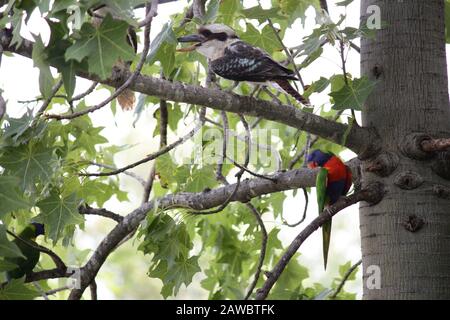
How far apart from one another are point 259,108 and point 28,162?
0.91m

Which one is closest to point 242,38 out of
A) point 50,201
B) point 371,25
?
point 371,25

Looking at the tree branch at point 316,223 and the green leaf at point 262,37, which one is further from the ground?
the green leaf at point 262,37

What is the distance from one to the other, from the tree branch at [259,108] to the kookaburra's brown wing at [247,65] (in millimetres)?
599

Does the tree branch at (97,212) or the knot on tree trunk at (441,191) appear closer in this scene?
the knot on tree trunk at (441,191)

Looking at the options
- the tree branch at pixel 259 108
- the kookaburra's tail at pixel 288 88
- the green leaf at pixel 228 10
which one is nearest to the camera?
the tree branch at pixel 259 108

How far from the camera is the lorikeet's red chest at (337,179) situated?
126 inches

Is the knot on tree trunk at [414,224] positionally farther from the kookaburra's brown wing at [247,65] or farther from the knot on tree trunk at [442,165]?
the kookaburra's brown wing at [247,65]

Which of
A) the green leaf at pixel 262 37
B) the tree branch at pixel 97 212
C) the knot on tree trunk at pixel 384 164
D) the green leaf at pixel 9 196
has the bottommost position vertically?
the green leaf at pixel 9 196

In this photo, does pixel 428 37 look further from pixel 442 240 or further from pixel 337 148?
pixel 337 148

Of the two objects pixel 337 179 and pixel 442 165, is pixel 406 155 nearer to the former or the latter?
pixel 442 165

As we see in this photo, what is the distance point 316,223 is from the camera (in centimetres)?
277

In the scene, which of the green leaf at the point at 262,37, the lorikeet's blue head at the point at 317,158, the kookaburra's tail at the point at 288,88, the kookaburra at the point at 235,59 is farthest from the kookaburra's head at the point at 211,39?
the lorikeet's blue head at the point at 317,158

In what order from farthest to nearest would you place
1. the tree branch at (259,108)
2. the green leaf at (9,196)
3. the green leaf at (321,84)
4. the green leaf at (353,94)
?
the green leaf at (321,84) → the green leaf at (353,94) → the tree branch at (259,108) → the green leaf at (9,196)

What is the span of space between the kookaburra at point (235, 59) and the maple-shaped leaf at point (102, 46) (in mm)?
1079
